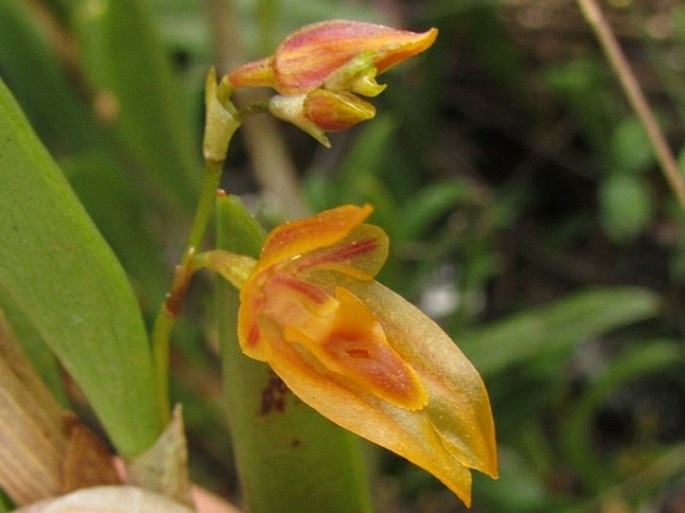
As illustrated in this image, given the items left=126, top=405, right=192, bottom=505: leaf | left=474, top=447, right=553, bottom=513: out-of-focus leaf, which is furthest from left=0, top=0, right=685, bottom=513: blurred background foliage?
left=126, top=405, right=192, bottom=505: leaf

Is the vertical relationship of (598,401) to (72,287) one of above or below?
below

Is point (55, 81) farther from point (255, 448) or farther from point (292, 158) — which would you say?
point (255, 448)

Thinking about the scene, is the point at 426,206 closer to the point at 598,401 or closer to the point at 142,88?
the point at 598,401

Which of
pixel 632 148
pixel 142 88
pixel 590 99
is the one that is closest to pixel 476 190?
pixel 590 99

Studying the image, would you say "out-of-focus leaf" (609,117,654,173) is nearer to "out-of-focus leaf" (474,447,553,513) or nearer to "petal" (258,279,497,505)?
Answer: "out-of-focus leaf" (474,447,553,513)

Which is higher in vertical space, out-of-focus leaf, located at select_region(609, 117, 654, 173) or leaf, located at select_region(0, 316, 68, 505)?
leaf, located at select_region(0, 316, 68, 505)
